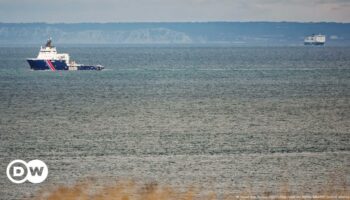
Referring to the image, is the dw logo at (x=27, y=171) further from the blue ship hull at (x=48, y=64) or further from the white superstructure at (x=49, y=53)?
the blue ship hull at (x=48, y=64)

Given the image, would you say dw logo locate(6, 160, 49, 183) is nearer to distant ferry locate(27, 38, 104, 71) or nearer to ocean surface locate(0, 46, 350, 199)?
ocean surface locate(0, 46, 350, 199)

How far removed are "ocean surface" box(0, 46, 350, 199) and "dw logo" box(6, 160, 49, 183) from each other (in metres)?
0.34

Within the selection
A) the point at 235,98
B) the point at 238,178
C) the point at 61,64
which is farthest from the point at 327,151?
the point at 61,64

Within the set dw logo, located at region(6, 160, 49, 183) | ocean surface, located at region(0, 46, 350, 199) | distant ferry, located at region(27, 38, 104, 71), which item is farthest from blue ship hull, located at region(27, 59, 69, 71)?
dw logo, located at region(6, 160, 49, 183)

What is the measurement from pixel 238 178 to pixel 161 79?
75141 millimetres

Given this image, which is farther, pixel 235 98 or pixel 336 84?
pixel 336 84

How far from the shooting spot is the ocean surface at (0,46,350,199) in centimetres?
3016

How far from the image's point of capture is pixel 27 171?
31.5 m

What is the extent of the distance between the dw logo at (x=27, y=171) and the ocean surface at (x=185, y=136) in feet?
1.12

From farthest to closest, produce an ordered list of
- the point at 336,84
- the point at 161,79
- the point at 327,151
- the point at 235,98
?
the point at 161,79 → the point at 336,84 → the point at 235,98 → the point at 327,151

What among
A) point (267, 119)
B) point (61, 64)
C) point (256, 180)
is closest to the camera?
point (256, 180)

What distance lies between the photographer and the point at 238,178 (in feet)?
97.7

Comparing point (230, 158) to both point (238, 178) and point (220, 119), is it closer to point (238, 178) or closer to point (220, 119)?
point (238, 178)

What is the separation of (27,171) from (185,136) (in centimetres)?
1356
